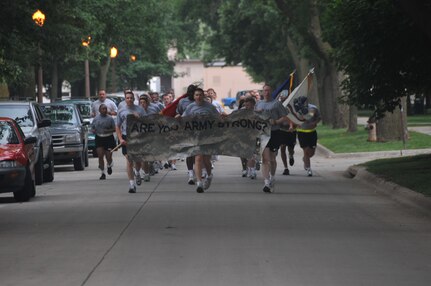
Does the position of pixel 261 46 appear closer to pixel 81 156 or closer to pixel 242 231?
pixel 81 156

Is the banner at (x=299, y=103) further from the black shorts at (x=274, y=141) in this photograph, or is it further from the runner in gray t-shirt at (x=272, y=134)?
the black shorts at (x=274, y=141)

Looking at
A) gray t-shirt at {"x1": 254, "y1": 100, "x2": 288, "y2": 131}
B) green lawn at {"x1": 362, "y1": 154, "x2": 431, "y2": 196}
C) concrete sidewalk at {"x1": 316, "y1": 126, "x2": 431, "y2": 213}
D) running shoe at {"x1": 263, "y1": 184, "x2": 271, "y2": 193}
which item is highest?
gray t-shirt at {"x1": 254, "y1": 100, "x2": 288, "y2": 131}

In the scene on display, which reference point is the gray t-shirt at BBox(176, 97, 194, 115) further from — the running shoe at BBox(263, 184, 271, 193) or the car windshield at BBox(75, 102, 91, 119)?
the car windshield at BBox(75, 102, 91, 119)

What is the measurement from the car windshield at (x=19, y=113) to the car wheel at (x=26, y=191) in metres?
4.25

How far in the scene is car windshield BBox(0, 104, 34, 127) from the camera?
903 inches

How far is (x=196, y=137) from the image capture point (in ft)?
64.3

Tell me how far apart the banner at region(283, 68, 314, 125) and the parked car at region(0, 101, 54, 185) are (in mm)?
5507

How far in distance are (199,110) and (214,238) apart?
7190mm

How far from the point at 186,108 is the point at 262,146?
5.31ft

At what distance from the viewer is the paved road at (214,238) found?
32.8 feet

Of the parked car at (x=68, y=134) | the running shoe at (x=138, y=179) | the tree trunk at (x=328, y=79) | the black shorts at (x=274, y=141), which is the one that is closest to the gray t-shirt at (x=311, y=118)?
the black shorts at (x=274, y=141)

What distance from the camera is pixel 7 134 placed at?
18906 mm

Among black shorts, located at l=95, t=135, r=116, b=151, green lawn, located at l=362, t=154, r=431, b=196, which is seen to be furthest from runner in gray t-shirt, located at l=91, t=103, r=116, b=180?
green lawn, located at l=362, t=154, r=431, b=196

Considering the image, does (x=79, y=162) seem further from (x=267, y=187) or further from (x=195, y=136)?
(x=267, y=187)
